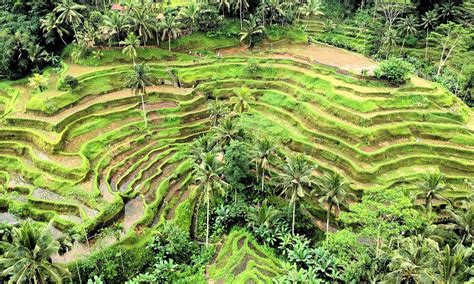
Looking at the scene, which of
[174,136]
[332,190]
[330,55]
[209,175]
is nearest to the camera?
[209,175]

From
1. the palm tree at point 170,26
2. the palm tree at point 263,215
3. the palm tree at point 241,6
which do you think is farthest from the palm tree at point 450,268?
the palm tree at point 241,6

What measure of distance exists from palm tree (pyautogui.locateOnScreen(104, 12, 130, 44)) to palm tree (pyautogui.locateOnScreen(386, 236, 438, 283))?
137 feet

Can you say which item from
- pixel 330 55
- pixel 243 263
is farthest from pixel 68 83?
pixel 330 55

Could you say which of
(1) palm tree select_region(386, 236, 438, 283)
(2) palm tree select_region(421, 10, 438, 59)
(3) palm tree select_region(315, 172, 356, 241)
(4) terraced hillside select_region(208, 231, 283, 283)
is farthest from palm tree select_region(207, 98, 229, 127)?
(2) palm tree select_region(421, 10, 438, 59)

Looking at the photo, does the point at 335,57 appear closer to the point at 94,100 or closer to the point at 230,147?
the point at 230,147

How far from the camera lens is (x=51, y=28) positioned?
51.4 m

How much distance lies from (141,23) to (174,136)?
1727cm

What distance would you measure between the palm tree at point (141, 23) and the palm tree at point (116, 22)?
2.90 feet

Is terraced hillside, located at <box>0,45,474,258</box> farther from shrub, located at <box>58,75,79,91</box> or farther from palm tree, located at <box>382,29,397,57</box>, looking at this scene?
palm tree, located at <box>382,29,397,57</box>

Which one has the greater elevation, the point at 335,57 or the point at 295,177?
the point at 335,57

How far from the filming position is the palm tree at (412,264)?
24.5 metres

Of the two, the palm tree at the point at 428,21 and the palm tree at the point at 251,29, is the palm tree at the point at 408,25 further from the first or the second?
the palm tree at the point at 251,29

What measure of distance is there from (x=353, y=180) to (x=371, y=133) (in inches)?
235

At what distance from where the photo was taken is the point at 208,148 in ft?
118
